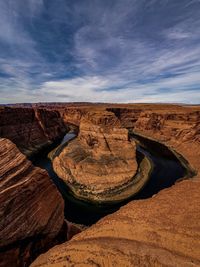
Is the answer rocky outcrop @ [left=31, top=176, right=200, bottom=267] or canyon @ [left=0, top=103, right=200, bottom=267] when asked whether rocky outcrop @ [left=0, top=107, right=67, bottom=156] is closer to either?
canyon @ [left=0, top=103, right=200, bottom=267]

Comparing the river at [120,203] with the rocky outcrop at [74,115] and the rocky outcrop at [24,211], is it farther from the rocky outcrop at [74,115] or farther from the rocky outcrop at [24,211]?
the rocky outcrop at [74,115]

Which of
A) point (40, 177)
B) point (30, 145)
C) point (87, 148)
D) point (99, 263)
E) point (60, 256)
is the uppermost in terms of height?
point (40, 177)

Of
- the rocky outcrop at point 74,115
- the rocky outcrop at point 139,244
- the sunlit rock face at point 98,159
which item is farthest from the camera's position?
the rocky outcrop at point 74,115

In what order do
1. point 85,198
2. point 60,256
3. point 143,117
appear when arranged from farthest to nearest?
1. point 143,117
2. point 85,198
3. point 60,256

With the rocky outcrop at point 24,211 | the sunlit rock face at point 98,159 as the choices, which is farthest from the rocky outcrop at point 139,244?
the sunlit rock face at point 98,159

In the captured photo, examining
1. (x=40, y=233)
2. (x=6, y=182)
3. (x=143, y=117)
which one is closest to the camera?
(x=6, y=182)

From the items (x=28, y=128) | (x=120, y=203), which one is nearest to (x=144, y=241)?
(x=120, y=203)

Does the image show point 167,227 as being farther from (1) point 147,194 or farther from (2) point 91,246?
(1) point 147,194

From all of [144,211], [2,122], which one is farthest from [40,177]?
[2,122]
